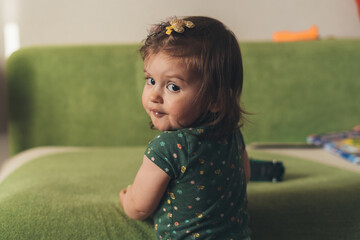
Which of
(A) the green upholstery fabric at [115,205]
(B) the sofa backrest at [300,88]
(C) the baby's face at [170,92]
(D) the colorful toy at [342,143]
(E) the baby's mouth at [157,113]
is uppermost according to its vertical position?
(C) the baby's face at [170,92]

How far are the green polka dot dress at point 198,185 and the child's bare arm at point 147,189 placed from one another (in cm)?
2

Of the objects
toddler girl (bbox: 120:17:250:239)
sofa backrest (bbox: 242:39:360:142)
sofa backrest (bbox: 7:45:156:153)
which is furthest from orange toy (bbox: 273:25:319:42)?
toddler girl (bbox: 120:17:250:239)

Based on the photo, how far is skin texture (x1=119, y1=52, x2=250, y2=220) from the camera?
2.68 feet

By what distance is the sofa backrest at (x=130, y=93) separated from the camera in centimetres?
196

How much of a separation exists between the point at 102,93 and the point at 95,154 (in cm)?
35

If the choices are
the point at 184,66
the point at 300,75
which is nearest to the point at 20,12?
the point at 300,75

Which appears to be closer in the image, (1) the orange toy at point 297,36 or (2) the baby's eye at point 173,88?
(2) the baby's eye at point 173,88

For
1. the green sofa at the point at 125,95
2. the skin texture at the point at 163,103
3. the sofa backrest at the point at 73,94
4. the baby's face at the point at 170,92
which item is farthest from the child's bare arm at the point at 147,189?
the sofa backrest at the point at 73,94

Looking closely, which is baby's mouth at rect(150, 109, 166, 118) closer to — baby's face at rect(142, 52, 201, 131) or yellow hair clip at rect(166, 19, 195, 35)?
baby's face at rect(142, 52, 201, 131)

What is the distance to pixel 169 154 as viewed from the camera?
824 millimetres

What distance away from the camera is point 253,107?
1.98 m

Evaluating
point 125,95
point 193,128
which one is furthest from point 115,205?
point 125,95

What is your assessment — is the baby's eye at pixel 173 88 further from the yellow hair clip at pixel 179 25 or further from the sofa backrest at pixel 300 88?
the sofa backrest at pixel 300 88

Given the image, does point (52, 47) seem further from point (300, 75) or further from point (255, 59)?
point (300, 75)
